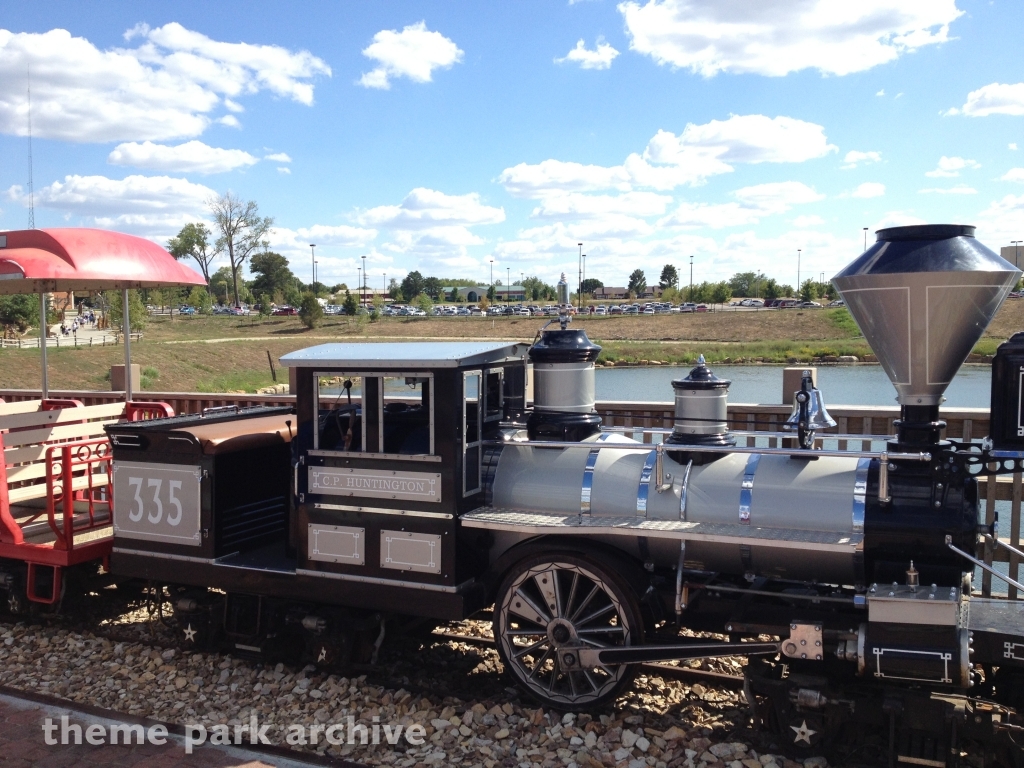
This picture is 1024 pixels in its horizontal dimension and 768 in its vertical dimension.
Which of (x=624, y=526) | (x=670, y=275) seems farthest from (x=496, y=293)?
(x=624, y=526)

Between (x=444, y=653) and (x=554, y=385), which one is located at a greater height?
(x=554, y=385)

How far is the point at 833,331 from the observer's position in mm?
31469

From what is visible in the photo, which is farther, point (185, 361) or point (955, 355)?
point (185, 361)

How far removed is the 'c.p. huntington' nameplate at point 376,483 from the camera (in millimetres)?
5211

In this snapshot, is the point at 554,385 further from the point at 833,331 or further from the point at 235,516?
the point at 833,331

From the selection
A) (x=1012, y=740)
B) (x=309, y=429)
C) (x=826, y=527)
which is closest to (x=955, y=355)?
(x=826, y=527)

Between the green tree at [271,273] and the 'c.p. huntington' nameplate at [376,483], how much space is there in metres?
91.9

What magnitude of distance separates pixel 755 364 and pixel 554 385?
1836 centimetres

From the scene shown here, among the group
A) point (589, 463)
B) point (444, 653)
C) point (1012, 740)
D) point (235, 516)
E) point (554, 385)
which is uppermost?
point (554, 385)

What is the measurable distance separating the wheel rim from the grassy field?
61.1 feet

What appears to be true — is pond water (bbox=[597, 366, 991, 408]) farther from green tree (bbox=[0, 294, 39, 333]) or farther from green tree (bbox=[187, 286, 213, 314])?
green tree (bbox=[187, 286, 213, 314])

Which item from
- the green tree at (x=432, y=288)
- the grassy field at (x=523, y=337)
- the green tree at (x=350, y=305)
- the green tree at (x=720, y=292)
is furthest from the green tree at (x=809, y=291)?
the green tree at (x=432, y=288)

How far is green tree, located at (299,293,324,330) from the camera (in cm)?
5325

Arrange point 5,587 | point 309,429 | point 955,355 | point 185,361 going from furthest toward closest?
point 185,361, point 5,587, point 309,429, point 955,355
